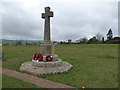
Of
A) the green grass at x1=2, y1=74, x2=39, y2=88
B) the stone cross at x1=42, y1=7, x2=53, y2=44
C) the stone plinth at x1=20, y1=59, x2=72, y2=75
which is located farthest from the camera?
the stone cross at x1=42, y1=7, x2=53, y2=44

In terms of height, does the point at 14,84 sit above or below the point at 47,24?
below

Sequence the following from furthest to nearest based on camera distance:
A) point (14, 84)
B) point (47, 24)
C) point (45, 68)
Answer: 1. point (47, 24)
2. point (45, 68)
3. point (14, 84)

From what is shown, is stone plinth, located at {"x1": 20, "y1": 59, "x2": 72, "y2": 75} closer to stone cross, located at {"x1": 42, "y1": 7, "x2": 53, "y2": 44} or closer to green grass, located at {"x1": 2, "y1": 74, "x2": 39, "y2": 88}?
green grass, located at {"x1": 2, "y1": 74, "x2": 39, "y2": 88}

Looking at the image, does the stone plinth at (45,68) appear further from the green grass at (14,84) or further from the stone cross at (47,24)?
the stone cross at (47,24)

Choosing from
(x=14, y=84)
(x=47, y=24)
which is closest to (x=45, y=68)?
(x=14, y=84)

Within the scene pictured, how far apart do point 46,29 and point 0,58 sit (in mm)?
5830

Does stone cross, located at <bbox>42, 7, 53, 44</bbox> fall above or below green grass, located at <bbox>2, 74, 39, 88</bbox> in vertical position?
above

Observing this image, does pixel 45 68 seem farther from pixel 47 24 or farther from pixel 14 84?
pixel 47 24

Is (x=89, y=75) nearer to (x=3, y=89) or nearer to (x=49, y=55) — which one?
(x=49, y=55)

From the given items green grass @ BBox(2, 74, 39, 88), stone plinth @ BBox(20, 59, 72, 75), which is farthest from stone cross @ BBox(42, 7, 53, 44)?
green grass @ BBox(2, 74, 39, 88)

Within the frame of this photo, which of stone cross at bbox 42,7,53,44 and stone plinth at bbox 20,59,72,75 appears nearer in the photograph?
stone plinth at bbox 20,59,72,75

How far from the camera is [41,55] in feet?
40.0

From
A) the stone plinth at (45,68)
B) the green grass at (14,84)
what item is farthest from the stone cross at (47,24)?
the green grass at (14,84)

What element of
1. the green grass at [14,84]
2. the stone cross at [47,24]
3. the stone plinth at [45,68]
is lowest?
the green grass at [14,84]
